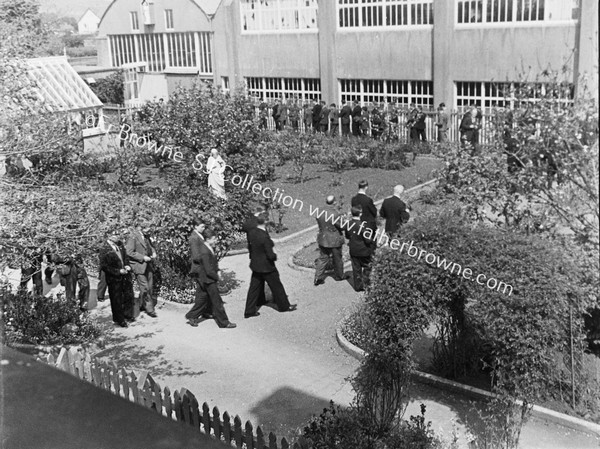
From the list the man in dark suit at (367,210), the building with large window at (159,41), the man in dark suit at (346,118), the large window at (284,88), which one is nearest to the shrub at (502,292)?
the man in dark suit at (367,210)

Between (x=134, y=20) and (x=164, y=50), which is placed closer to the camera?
(x=164, y=50)

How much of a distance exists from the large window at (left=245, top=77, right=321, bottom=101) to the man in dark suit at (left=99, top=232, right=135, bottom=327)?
20.8m

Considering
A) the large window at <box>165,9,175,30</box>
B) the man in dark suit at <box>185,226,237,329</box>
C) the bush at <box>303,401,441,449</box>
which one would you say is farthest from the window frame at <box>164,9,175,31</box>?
the bush at <box>303,401,441,449</box>

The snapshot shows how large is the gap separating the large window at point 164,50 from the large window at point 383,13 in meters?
9.21

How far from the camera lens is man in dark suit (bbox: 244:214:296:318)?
1202 centimetres

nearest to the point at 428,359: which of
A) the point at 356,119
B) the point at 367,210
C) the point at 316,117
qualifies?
the point at 367,210

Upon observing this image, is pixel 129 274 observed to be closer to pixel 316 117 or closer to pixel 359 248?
pixel 359 248

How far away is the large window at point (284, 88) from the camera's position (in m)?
32.3

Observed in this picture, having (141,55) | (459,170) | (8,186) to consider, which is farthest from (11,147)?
(141,55)

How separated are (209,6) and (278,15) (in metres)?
5.48

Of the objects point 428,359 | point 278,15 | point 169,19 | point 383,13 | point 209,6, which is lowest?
point 428,359

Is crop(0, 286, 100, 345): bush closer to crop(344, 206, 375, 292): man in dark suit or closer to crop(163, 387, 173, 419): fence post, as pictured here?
crop(163, 387, 173, 419): fence post

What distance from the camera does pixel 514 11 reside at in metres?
24.9

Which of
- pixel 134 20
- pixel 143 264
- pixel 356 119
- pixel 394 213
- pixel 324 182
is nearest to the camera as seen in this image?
pixel 143 264
